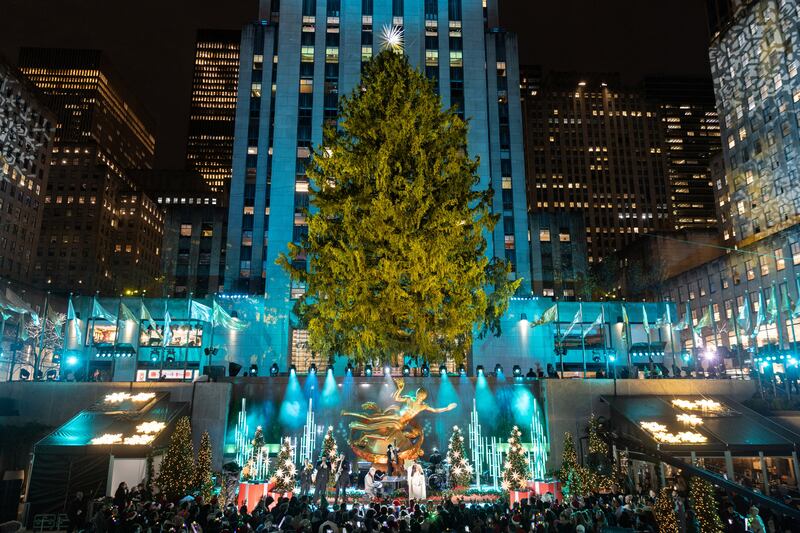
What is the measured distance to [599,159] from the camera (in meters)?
159

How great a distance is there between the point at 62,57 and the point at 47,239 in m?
93.2

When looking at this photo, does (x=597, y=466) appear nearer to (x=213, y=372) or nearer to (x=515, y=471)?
(x=515, y=471)

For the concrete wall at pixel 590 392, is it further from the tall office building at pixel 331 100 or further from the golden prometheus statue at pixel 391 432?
the tall office building at pixel 331 100

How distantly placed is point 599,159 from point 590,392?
142m

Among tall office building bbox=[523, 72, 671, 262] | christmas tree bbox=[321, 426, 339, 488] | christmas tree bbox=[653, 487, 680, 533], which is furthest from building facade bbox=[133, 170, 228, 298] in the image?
tall office building bbox=[523, 72, 671, 262]

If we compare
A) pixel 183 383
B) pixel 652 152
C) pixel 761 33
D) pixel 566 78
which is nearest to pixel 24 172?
pixel 183 383

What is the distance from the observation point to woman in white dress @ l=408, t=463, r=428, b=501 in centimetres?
2259

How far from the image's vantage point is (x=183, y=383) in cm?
2811

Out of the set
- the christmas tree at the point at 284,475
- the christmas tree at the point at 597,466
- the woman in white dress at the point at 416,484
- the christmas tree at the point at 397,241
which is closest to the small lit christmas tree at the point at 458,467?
the woman in white dress at the point at 416,484

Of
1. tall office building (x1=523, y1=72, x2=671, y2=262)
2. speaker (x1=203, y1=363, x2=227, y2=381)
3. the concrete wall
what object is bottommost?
the concrete wall

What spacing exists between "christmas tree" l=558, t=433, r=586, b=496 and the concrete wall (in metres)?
4.28

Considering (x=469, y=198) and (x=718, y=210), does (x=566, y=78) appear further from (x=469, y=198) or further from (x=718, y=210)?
(x=469, y=198)

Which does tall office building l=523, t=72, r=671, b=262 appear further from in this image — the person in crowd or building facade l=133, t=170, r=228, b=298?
the person in crowd

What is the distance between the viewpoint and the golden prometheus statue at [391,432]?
26.4 metres
